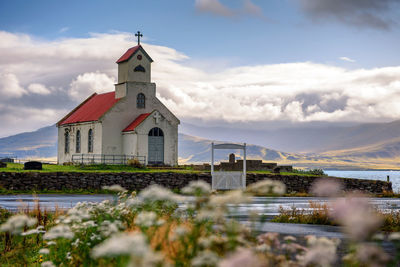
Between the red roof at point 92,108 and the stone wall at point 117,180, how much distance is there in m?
15.8

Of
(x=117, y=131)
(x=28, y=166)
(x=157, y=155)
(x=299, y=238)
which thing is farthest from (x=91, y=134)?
(x=299, y=238)

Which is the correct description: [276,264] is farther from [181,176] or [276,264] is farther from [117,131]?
[117,131]

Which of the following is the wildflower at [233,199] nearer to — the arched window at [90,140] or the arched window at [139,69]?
the arched window at [139,69]

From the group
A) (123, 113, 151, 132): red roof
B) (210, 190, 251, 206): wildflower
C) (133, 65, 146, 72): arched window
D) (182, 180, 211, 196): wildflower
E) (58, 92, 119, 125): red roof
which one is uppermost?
(133, 65, 146, 72): arched window

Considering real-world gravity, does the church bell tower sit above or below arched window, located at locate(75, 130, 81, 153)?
above

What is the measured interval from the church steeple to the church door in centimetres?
536

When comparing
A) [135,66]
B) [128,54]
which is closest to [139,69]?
[135,66]

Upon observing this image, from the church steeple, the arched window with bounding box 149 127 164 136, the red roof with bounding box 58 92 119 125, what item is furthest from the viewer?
the red roof with bounding box 58 92 119 125

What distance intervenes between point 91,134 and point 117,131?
119 inches

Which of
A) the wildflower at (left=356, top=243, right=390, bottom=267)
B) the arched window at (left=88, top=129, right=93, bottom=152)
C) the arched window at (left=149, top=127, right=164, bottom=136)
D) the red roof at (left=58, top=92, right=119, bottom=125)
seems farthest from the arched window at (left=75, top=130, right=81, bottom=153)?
the wildflower at (left=356, top=243, right=390, bottom=267)

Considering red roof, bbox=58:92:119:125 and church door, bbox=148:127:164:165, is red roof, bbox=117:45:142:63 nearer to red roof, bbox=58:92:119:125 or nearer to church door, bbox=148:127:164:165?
red roof, bbox=58:92:119:125

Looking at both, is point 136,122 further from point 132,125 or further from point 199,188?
point 199,188

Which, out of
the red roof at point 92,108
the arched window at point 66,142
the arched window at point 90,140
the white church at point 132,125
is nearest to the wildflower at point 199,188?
the white church at point 132,125

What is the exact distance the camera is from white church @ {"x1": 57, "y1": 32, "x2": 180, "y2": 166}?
50219mm
